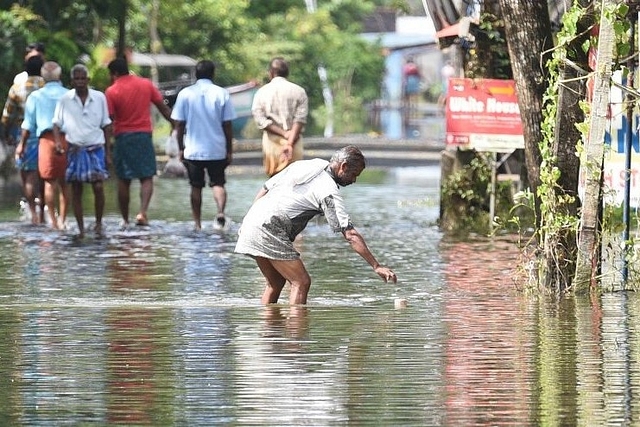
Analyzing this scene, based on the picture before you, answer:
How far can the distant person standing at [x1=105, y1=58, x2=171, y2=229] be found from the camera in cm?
1873

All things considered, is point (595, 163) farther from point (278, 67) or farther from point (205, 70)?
point (205, 70)

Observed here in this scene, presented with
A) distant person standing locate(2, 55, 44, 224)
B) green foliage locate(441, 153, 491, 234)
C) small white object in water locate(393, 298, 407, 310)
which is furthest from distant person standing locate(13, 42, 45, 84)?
small white object in water locate(393, 298, 407, 310)

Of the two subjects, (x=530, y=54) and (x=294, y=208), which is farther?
(x=530, y=54)

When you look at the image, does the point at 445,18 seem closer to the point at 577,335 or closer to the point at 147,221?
the point at 147,221

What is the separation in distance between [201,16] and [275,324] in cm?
3330

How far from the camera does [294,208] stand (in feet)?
38.0

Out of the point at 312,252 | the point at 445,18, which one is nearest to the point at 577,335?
the point at 312,252

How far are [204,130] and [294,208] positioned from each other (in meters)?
7.05

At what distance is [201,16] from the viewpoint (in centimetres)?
4403

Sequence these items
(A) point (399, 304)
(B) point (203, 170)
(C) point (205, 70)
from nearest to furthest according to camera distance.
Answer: (A) point (399, 304), (C) point (205, 70), (B) point (203, 170)

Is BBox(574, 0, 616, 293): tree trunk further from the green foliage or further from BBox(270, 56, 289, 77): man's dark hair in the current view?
BBox(270, 56, 289, 77): man's dark hair

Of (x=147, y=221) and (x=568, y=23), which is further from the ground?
(x=568, y=23)

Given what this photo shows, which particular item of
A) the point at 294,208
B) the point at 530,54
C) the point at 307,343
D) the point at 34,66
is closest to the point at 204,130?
the point at 34,66

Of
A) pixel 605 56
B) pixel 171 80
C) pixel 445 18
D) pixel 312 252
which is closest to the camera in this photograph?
pixel 605 56
